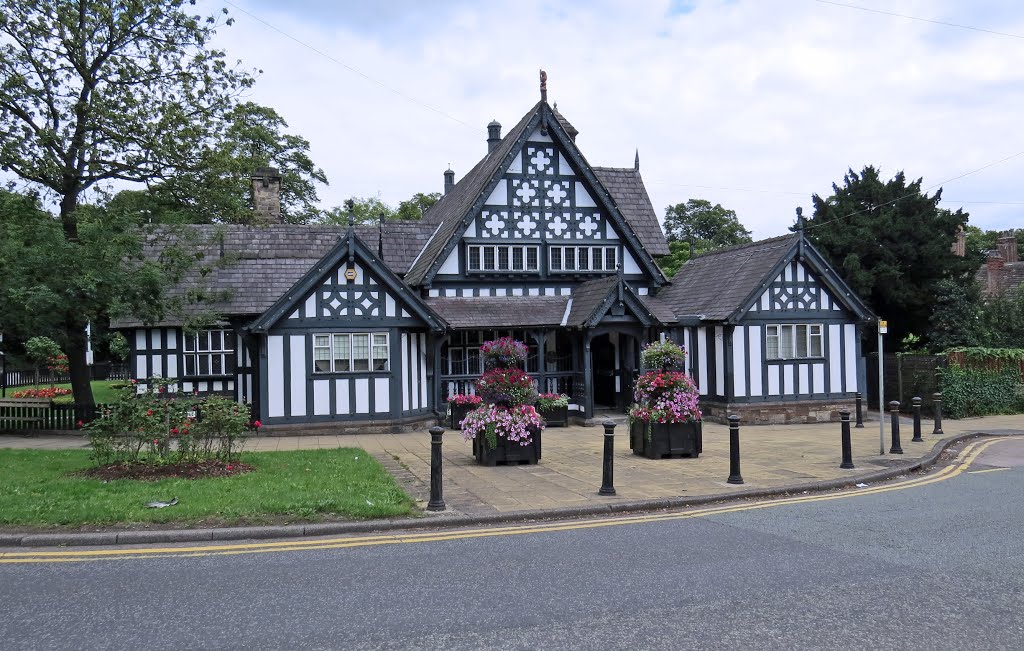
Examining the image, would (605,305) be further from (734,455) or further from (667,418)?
(734,455)

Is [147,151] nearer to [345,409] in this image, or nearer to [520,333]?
[345,409]

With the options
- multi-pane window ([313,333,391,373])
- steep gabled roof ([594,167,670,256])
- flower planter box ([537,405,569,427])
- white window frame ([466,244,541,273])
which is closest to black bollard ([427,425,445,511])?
multi-pane window ([313,333,391,373])

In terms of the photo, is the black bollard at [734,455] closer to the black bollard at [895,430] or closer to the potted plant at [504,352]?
the potted plant at [504,352]

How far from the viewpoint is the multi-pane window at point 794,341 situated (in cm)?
2250

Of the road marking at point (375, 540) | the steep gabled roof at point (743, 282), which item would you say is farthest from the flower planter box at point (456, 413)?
the road marking at point (375, 540)

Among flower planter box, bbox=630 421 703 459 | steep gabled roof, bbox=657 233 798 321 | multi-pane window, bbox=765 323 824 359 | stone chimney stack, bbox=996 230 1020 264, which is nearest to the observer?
flower planter box, bbox=630 421 703 459

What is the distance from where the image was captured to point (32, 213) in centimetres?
1947

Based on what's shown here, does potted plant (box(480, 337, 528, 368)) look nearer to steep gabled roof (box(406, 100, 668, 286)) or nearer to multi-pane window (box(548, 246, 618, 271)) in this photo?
steep gabled roof (box(406, 100, 668, 286))

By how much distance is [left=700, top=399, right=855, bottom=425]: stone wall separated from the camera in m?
22.0

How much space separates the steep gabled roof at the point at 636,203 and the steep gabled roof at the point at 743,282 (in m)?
1.76

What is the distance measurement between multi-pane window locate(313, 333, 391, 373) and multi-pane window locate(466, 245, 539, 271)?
4.43 meters

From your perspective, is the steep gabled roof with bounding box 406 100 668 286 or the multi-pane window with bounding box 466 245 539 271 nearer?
the steep gabled roof with bounding box 406 100 668 286

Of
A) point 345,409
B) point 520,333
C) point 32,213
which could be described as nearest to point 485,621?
point 345,409

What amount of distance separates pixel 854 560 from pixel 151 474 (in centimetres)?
929
